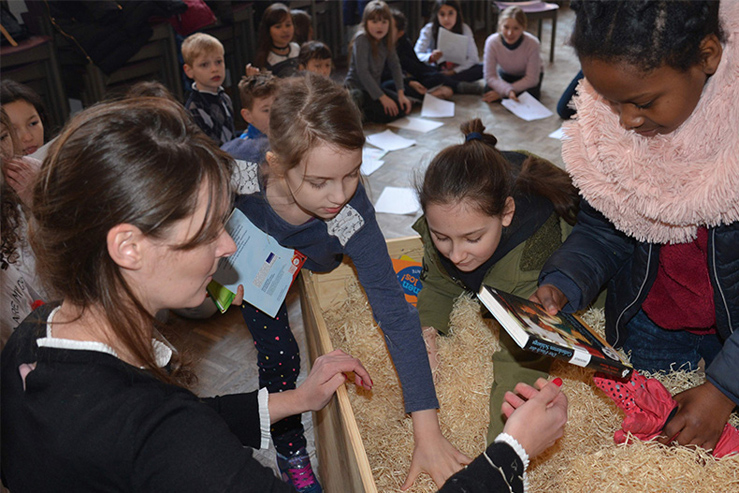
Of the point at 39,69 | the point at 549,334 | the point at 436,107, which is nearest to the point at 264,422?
the point at 549,334

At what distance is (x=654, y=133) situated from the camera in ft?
3.95

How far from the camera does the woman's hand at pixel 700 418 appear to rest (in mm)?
1248

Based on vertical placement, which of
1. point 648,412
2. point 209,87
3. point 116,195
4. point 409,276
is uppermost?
point 116,195

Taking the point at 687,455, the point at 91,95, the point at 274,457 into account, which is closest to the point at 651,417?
the point at 687,455

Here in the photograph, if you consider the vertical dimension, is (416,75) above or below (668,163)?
below

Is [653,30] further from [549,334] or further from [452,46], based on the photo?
[452,46]

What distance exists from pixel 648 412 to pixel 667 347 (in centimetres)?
37

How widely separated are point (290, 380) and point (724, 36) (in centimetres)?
145

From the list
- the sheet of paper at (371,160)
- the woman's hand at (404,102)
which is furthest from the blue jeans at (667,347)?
the woman's hand at (404,102)

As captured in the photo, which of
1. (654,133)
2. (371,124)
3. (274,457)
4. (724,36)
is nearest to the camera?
(724,36)

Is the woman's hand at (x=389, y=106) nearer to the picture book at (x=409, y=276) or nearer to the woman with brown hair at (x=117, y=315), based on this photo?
the picture book at (x=409, y=276)

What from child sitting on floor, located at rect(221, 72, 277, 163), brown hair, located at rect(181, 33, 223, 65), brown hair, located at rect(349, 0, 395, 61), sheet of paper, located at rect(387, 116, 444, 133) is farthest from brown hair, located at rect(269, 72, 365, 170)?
brown hair, located at rect(349, 0, 395, 61)

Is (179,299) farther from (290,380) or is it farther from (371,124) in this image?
(371,124)

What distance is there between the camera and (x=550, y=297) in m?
1.40
